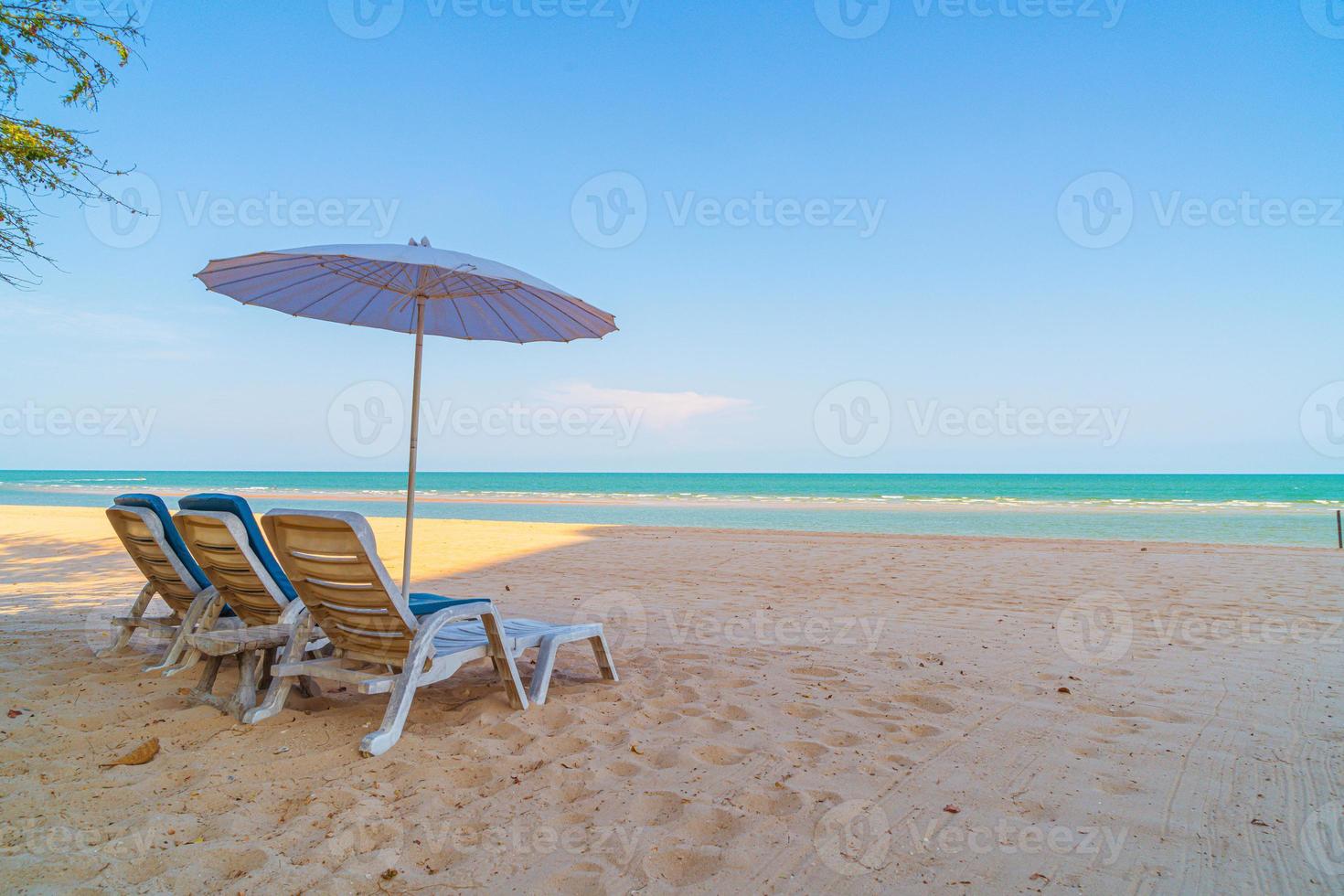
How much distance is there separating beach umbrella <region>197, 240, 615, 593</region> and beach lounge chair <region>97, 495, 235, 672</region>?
1.06 m

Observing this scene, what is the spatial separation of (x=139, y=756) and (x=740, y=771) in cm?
239

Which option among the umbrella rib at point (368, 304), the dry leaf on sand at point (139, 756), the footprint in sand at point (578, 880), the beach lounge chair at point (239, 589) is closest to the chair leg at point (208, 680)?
the beach lounge chair at point (239, 589)

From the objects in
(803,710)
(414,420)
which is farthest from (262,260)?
(803,710)

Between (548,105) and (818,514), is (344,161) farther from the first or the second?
(818,514)

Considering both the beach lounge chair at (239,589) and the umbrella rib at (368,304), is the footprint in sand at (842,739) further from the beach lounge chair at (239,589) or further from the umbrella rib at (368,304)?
the umbrella rib at (368,304)

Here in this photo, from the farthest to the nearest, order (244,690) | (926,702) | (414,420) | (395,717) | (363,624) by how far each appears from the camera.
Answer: (414,420) < (926,702) < (244,690) < (363,624) < (395,717)

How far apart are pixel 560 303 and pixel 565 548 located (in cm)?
888

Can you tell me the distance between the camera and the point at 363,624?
3.24 m

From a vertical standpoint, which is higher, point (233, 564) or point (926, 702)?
point (233, 564)

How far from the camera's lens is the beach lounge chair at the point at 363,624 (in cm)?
300

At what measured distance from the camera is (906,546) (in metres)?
13.5

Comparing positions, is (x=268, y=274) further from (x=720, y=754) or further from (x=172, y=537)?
(x=720, y=754)

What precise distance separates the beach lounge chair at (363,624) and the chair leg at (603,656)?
518 millimetres

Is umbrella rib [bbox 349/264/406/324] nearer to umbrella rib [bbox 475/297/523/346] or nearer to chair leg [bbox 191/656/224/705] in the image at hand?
umbrella rib [bbox 475/297/523/346]
